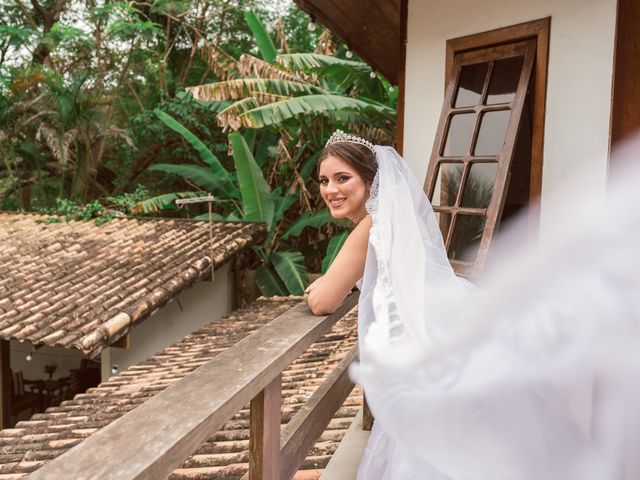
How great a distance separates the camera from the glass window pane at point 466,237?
3.30 meters

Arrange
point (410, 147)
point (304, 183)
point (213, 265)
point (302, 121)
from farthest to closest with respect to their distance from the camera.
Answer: point (304, 183)
point (302, 121)
point (213, 265)
point (410, 147)

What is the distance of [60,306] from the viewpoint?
7074 millimetres

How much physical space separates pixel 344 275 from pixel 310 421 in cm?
53

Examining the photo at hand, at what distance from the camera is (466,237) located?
3426 millimetres

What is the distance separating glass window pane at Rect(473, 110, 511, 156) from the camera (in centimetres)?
A: 338

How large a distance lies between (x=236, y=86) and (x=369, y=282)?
7.35 meters

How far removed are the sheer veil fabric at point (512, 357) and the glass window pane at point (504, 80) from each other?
182cm

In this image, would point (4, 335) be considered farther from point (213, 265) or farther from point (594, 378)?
point (594, 378)

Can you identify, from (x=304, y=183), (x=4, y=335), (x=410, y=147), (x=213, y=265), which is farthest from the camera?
(x=304, y=183)

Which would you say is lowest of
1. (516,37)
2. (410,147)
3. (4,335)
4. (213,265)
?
(4,335)

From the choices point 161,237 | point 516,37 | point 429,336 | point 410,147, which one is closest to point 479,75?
point 516,37

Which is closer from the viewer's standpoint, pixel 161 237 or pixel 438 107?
pixel 438 107

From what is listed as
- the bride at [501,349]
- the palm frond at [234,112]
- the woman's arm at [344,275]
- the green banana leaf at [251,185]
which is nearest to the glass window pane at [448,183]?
the bride at [501,349]

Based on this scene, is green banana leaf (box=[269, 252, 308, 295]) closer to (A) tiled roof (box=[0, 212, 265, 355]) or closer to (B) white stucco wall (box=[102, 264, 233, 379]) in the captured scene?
(A) tiled roof (box=[0, 212, 265, 355])
